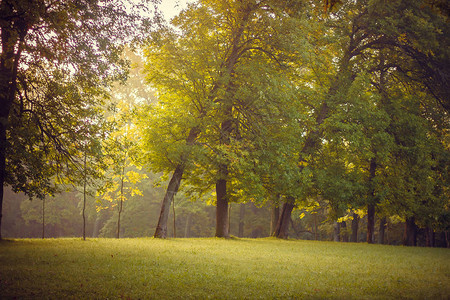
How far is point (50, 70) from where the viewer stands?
41.2 ft

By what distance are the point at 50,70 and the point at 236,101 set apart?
904 cm

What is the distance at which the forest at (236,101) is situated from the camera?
39.2ft

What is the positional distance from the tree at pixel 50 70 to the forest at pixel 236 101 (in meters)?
0.07

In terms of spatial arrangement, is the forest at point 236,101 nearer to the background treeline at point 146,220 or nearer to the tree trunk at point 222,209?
the tree trunk at point 222,209

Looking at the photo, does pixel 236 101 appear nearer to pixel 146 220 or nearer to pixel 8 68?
pixel 8 68

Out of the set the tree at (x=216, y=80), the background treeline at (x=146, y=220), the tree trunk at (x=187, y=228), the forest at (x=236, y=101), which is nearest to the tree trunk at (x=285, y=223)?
the forest at (x=236, y=101)

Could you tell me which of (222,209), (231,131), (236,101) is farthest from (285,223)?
(236,101)

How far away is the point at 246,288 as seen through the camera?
23.4 feet

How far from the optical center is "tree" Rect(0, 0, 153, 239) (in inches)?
425

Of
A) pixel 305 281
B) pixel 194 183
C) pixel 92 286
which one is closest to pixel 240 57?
pixel 194 183

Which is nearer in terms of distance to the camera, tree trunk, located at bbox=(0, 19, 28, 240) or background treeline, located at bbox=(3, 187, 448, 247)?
tree trunk, located at bbox=(0, 19, 28, 240)

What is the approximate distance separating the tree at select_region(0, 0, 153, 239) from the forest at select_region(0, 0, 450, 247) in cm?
7

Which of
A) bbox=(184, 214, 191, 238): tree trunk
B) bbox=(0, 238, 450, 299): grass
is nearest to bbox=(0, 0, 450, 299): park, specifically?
bbox=(0, 238, 450, 299): grass

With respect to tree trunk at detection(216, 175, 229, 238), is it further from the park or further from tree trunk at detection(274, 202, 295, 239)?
tree trunk at detection(274, 202, 295, 239)
